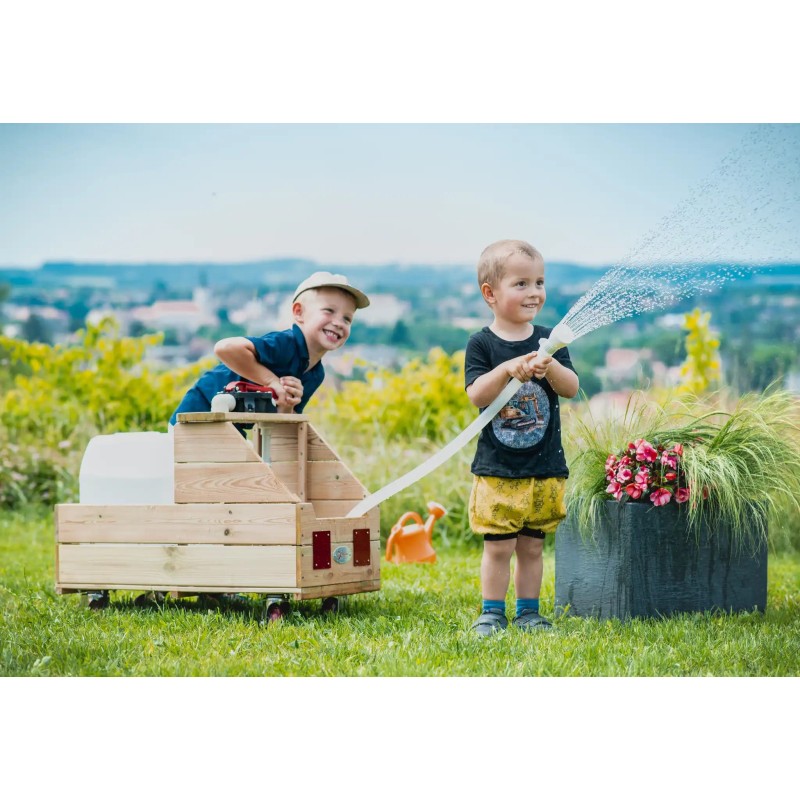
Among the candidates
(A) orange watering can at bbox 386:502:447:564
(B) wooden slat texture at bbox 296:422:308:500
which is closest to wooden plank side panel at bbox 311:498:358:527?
(B) wooden slat texture at bbox 296:422:308:500

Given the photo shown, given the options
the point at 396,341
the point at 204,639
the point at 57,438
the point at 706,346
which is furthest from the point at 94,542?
the point at 396,341

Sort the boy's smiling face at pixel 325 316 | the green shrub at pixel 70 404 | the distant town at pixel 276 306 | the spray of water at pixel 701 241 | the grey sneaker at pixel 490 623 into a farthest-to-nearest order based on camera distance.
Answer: the distant town at pixel 276 306, the green shrub at pixel 70 404, the boy's smiling face at pixel 325 316, the grey sneaker at pixel 490 623, the spray of water at pixel 701 241

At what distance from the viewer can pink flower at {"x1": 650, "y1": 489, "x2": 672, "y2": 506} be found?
3211 mm

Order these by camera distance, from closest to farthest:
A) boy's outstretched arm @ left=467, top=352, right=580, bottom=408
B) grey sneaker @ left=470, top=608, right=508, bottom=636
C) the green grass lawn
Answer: the green grass lawn < boy's outstretched arm @ left=467, top=352, right=580, bottom=408 < grey sneaker @ left=470, top=608, right=508, bottom=636

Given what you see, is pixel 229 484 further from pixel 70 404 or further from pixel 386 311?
pixel 386 311

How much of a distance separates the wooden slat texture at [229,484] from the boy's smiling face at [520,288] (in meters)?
0.95

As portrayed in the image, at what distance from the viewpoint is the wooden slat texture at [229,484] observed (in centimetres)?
319

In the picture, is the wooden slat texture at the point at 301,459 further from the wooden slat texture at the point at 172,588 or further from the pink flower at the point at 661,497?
the pink flower at the point at 661,497

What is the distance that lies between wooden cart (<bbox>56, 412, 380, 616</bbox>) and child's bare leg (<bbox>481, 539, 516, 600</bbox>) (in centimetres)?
52

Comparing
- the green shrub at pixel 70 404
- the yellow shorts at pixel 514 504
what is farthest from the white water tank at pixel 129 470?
the green shrub at pixel 70 404

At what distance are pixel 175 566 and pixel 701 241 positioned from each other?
2080mm

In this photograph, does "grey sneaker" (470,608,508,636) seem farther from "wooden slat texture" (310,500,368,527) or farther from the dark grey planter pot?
"wooden slat texture" (310,500,368,527)

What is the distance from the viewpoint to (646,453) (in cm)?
329

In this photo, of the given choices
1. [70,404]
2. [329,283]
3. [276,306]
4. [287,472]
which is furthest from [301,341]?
[276,306]
